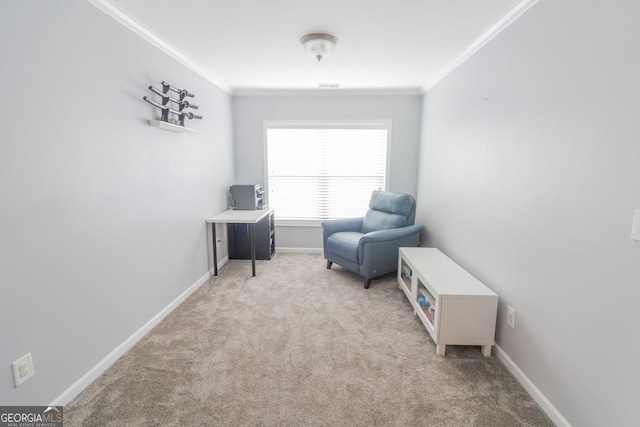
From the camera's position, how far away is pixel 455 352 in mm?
2141

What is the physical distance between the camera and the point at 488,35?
2258 mm

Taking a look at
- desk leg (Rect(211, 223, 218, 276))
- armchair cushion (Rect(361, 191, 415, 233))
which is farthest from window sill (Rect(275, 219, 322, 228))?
desk leg (Rect(211, 223, 218, 276))

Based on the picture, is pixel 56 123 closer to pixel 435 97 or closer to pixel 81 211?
pixel 81 211

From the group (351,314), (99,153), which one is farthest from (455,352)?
(99,153)

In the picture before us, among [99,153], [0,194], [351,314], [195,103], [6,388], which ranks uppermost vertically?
[195,103]

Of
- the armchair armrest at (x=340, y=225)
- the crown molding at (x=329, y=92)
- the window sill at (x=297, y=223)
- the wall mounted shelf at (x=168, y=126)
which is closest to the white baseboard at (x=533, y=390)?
the armchair armrest at (x=340, y=225)

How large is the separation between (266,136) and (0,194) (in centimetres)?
329

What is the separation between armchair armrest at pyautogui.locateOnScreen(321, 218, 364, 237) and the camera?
12.7 ft

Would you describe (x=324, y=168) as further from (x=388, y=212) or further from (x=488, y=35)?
(x=488, y=35)

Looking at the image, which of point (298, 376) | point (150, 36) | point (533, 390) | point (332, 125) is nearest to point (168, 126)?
point (150, 36)

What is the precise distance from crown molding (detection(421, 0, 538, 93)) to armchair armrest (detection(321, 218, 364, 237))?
6.46ft

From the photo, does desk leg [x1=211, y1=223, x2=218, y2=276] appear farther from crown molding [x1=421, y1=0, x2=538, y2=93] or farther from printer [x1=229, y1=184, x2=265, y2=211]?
crown molding [x1=421, y1=0, x2=538, y2=93]

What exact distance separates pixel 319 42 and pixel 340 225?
2.19 meters

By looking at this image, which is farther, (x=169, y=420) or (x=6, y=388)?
(x=169, y=420)
